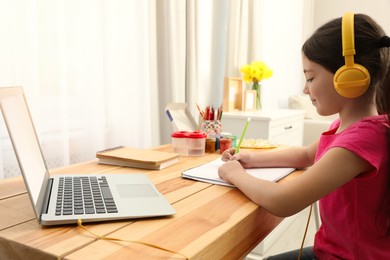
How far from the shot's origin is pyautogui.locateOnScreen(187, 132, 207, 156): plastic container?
4.36 feet

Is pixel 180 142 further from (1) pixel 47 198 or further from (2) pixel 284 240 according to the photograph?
(2) pixel 284 240

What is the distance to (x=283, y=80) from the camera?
4.12 meters

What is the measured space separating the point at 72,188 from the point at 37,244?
27cm

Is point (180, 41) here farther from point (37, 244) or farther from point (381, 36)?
point (37, 244)

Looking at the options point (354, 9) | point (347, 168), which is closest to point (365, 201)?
point (347, 168)

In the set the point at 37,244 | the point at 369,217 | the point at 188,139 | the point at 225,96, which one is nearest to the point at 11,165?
the point at 188,139

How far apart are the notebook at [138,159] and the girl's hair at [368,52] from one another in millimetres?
532

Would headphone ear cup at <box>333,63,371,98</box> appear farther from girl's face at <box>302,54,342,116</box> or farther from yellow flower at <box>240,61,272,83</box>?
yellow flower at <box>240,61,272,83</box>

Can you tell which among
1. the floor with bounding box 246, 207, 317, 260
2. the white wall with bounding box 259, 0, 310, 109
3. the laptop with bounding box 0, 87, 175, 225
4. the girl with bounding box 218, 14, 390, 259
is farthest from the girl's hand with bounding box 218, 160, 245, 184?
the white wall with bounding box 259, 0, 310, 109

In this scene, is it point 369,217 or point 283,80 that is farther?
point 283,80

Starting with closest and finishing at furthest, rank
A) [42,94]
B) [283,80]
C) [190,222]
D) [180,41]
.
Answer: [190,222], [42,94], [180,41], [283,80]

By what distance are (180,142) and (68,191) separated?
58cm

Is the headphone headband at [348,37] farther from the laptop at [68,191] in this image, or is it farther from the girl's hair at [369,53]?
the laptop at [68,191]

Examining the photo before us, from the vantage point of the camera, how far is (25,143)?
2.54 ft
